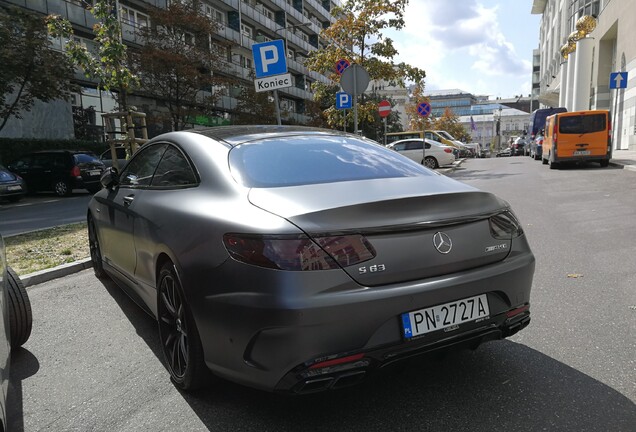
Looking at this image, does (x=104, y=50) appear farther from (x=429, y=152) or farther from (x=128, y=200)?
(x=429, y=152)

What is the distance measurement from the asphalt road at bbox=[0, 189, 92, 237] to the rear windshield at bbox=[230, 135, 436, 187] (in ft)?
25.1

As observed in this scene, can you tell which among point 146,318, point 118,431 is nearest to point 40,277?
point 146,318

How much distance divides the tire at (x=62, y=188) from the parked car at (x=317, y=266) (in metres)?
15.7

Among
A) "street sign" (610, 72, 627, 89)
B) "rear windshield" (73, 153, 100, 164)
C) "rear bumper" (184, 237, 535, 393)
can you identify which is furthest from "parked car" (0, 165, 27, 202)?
"street sign" (610, 72, 627, 89)

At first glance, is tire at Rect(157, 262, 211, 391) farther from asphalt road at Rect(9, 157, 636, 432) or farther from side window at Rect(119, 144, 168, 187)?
side window at Rect(119, 144, 168, 187)

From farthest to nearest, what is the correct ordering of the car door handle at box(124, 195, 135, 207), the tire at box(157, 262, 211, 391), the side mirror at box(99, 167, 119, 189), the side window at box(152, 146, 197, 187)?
1. the side mirror at box(99, 167, 119, 189)
2. the car door handle at box(124, 195, 135, 207)
3. the side window at box(152, 146, 197, 187)
4. the tire at box(157, 262, 211, 391)

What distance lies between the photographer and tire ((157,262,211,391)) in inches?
102

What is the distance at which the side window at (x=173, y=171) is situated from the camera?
3.02m

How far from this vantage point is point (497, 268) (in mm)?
2521

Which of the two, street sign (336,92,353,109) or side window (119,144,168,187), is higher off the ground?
street sign (336,92,353,109)

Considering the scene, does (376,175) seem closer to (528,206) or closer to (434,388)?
(434,388)

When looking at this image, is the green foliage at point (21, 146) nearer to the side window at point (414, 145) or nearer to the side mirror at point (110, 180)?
the side window at point (414, 145)

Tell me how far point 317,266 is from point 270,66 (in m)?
7.27

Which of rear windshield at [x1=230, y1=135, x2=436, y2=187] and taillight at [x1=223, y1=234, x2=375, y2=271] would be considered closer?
taillight at [x1=223, y1=234, x2=375, y2=271]
